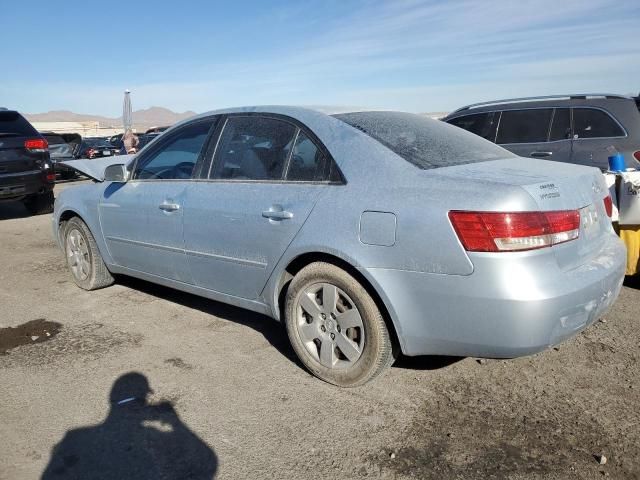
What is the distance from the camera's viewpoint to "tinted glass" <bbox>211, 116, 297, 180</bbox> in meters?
3.52

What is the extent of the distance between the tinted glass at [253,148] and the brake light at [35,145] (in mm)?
6847

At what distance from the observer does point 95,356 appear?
3.77 m

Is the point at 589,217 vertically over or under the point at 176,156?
under

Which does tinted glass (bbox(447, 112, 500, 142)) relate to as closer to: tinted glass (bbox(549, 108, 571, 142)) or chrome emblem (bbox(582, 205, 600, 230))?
tinted glass (bbox(549, 108, 571, 142))

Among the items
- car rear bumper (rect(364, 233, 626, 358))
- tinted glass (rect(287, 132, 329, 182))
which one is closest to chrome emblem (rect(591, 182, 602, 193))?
car rear bumper (rect(364, 233, 626, 358))

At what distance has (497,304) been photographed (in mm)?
2580

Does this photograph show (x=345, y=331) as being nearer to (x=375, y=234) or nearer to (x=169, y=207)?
(x=375, y=234)

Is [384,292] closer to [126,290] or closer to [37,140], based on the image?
[126,290]

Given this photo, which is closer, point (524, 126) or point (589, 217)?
point (589, 217)

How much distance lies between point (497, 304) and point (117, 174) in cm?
325

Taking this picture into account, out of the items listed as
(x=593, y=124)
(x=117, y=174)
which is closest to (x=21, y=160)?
(x=117, y=174)

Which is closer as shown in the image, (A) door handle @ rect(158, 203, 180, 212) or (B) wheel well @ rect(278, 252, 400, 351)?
(B) wheel well @ rect(278, 252, 400, 351)

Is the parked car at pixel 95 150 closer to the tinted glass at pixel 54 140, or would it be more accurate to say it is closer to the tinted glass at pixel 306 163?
the tinted glass at pixel 54 140

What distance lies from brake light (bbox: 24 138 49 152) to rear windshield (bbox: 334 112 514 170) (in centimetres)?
762
